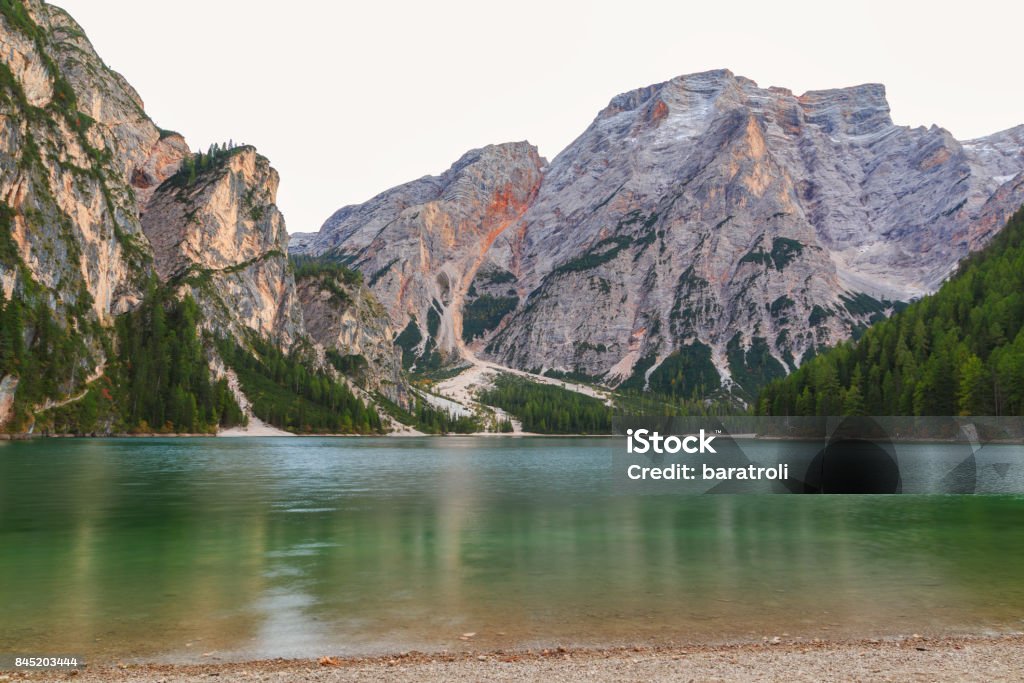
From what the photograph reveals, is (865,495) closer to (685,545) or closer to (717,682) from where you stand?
(685,545)

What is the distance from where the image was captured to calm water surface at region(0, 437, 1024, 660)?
774 inches

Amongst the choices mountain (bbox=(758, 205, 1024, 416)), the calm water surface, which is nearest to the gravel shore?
the calm water surface

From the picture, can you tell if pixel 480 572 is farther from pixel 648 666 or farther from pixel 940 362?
pixel 940 362

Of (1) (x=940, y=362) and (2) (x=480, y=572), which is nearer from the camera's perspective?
(2) (x=480, y=572)

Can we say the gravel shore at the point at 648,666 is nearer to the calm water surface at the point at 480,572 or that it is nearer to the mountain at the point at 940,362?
the calm water surface at the point at 480,572

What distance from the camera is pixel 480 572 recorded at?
27969 millimetres

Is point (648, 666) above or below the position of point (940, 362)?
below

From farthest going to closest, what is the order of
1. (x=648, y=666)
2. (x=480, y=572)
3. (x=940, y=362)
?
(x=940, y=362) → (x=480, y=572) → (x=648, y=666)

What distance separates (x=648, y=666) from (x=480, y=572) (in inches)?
500

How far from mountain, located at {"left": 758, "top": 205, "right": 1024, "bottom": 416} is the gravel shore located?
138260 mm

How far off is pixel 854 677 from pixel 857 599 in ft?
31.7

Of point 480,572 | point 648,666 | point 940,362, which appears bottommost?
point 480,572

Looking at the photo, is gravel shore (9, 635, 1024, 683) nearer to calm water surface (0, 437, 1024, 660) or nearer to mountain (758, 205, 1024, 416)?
calm water surface (0, 437, 1024, 660)

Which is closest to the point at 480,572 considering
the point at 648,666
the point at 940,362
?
the point at 648,666
